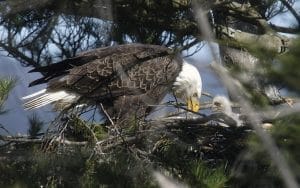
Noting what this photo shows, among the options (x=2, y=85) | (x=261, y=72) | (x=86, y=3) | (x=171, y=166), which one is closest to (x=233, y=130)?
(x=171, y=166)

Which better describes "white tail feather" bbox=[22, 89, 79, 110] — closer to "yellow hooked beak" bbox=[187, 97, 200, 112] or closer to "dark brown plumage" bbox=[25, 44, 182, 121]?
"dark brown plumage" bbox=[25, 44, 182, 121]

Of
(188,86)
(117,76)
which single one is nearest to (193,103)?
(188,86)

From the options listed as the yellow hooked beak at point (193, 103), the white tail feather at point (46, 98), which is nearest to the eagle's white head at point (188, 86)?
the yellow hooked beak at point (193, 103)

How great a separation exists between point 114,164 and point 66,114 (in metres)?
0.74

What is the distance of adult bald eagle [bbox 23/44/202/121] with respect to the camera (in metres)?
3.69

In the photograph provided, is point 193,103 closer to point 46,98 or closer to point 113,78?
point 113,78

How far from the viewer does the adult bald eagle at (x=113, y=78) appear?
12.1 ft

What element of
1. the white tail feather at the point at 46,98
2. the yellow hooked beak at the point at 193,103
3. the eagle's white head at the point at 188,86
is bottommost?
the yellow hooked beak at the point at 193,103

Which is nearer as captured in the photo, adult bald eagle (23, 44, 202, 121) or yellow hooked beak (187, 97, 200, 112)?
adult bald eagle (23, 44, 202, 121)

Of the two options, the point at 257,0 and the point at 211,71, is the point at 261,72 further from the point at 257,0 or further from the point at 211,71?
the point at 257,0

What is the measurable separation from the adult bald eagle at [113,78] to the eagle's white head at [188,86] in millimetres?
61

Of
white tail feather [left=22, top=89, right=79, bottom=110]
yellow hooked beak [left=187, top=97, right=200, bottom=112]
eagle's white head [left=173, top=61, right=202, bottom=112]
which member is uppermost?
white tail feather [left=22, top=89, right=79, bottom=110]

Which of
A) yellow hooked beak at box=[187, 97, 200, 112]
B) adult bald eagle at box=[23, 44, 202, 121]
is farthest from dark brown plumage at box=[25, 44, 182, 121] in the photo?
yellow hooked beak at box=[187, 97, 200, 112]

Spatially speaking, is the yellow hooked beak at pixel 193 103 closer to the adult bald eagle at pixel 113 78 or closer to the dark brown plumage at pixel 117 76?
the adult bald eagle at pixel 113 78
